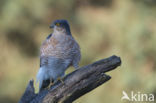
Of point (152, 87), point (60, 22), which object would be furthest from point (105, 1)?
point (60, 22)

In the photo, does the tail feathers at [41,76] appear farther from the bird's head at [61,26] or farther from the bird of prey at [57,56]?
the bird's head at [61,26]

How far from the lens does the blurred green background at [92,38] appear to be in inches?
512

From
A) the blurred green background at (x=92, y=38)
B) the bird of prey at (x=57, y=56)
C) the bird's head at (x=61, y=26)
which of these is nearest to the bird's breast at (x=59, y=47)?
the bird of prey at (x=57, y=56)

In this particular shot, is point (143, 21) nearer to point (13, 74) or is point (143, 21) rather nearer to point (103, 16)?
point (103, 16)

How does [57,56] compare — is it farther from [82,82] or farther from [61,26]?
[82,82]

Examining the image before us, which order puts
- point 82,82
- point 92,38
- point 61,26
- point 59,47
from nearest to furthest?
1. point 82,82
2. point 59,47
3. point 61,26
4. point 92,38

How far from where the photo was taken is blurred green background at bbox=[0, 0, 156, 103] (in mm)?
12992

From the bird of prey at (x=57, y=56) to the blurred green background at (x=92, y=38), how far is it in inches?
231

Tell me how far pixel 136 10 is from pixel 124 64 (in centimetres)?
189

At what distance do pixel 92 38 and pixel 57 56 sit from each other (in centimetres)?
791

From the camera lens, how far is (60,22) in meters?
7.11

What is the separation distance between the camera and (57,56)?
22.2 feet

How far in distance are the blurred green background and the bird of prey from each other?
19.2ft

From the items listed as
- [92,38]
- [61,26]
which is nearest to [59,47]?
[61,26]
